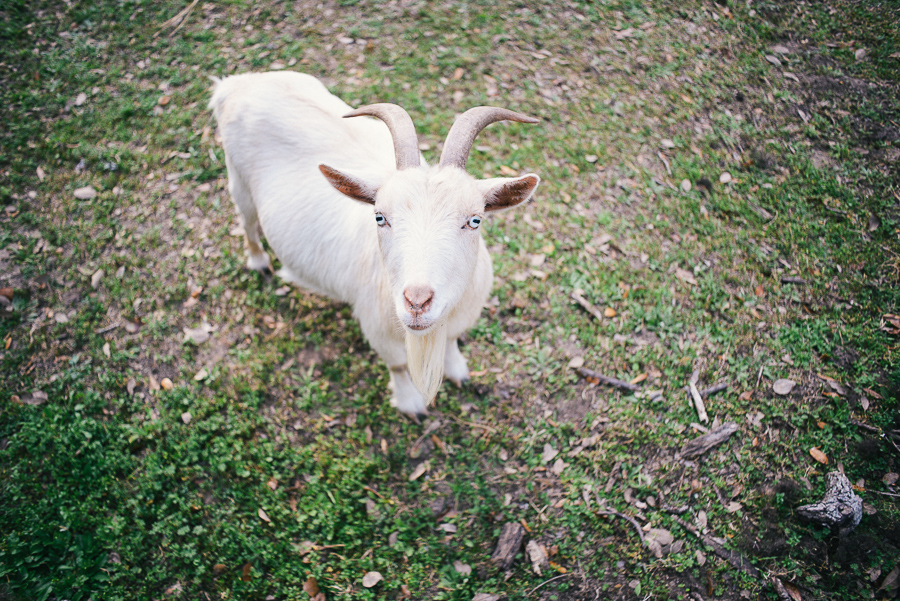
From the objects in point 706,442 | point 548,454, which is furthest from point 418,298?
point 706,442

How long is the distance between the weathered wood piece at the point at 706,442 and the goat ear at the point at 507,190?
9.10 ft

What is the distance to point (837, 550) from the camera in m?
3.63

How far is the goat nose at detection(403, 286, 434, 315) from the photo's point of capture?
2.65 meters

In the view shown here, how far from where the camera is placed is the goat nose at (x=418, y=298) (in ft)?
8.70

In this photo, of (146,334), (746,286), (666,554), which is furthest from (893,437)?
(146,334)

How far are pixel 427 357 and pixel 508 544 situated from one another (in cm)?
174

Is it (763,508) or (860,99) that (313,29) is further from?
(763,508)

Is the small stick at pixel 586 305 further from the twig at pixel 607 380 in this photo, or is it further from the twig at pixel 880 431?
the twig at pixel 880 431

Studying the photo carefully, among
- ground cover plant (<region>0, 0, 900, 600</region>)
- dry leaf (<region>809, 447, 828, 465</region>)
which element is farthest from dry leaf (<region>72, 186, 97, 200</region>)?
dry leaf (<region>809, 447, 828, 465</region>)

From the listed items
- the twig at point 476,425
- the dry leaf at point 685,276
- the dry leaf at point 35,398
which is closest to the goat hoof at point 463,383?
the twig at point 476,425

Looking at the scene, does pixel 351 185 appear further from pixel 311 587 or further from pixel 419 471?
pixel 311 587

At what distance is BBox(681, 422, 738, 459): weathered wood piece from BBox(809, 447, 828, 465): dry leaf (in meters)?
0.60

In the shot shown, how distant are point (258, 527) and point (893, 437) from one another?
17.8ft

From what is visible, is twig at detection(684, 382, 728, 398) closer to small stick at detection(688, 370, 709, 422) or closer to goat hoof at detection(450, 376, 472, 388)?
small stick at detection(688, 370, 709, 422)
